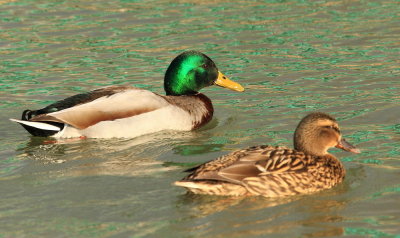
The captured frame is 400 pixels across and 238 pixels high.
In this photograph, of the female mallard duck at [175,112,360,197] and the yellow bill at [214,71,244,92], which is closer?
the female mallard duck at [175,112,360,197]

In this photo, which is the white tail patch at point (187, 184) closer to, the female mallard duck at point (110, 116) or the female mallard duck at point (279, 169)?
the female mallard duck at point (279, 169)

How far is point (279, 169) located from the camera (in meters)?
8.25

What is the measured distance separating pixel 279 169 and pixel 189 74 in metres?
4.19

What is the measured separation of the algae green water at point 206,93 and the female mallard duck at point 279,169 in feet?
0.39

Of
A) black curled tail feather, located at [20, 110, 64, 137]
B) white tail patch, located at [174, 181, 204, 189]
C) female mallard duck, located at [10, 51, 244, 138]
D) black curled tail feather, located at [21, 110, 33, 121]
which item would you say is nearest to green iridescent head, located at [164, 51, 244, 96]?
female mallard duck, located at [10, 51, 244, 138]

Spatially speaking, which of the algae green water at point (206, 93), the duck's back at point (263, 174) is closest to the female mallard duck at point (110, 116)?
the algae green water at point (206, 93)

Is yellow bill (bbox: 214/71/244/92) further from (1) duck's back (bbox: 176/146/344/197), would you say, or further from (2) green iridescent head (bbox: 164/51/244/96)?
(1) duck's back (bbox: 176/146/344/197)

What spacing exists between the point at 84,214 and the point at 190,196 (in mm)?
953

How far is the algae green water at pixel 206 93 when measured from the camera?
781cm

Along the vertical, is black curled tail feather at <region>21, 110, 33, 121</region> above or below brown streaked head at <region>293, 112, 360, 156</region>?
below

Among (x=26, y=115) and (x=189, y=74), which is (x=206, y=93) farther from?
(x=26, y=115)

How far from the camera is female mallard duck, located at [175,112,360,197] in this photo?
316 inches

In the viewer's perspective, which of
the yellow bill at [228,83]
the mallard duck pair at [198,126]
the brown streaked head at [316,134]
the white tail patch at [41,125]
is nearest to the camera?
the mallard duck pair at [198,126]

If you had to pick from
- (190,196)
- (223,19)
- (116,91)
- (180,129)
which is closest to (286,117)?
(180,129)
